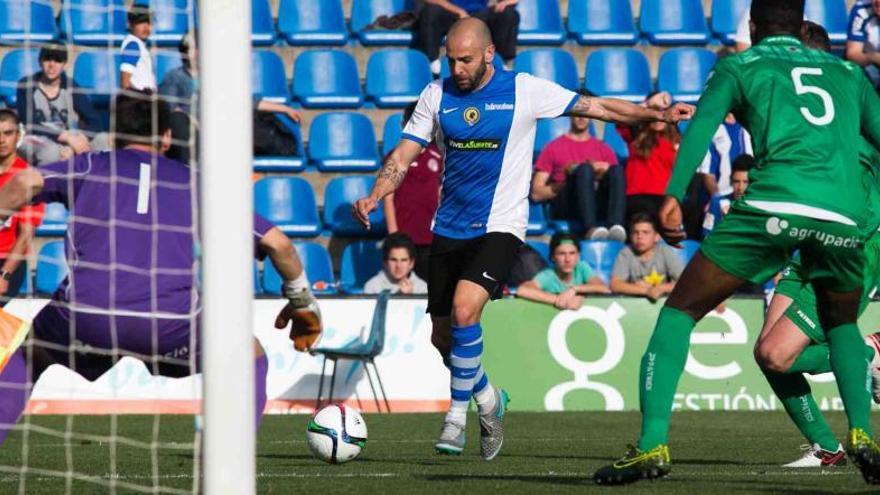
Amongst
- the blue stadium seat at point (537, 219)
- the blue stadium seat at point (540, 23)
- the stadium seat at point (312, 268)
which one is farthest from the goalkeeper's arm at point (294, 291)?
the blue stadium seat at point (540, 23)

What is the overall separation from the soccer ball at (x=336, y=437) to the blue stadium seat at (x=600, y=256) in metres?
7.26

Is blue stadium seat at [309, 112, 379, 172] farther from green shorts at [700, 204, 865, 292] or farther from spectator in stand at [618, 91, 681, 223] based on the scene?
green shorts at [700, 204, 865, 292]

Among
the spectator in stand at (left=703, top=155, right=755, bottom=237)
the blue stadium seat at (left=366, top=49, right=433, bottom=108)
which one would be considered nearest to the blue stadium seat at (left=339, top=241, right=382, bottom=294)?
the blue stadium seat at (left=366, top=49, right=433, bottom=108)

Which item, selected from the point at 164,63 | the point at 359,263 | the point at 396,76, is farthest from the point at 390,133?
the point at 164,63

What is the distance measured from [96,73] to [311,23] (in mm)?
2579

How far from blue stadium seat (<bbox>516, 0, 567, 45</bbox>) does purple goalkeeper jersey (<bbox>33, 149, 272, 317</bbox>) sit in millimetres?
11708

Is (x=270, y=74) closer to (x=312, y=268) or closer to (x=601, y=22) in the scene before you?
(x=312, y=268)

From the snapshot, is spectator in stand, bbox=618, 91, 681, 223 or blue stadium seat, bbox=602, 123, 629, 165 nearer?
spectator in stand, bbox=618, 91, 681, 223

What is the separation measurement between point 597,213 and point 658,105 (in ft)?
22.8

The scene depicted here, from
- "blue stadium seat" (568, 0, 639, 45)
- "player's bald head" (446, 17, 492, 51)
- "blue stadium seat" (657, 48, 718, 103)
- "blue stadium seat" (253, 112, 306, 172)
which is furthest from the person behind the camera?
"blue stadium seat" (568, 0, 639, 45)

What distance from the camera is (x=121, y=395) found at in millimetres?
14367

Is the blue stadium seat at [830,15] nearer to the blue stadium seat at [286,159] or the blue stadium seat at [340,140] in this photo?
the blue stadium seat at [340,140]

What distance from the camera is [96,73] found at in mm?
16750

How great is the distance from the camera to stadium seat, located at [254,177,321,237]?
1641cm
